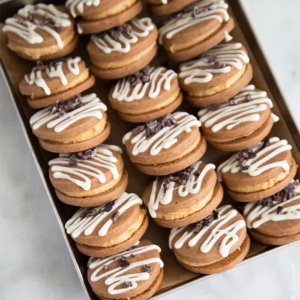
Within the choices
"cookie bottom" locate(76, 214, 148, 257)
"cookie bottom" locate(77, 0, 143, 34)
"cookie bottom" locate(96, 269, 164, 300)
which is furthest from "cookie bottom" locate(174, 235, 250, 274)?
"cookie bottom" locate(77, 0, 143, 34)

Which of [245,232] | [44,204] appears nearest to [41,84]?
[44,204]

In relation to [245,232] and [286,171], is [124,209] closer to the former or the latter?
[245,232]

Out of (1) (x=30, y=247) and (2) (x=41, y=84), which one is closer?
(2) (x=41, y=84)

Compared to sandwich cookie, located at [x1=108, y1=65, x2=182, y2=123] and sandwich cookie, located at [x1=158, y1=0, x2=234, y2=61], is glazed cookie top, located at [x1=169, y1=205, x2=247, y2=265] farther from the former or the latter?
sandwich cookie, located at [x1=158, y1=0, x2=234, y2=61]

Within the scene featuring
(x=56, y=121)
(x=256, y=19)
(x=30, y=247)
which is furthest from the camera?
(x=256, y=19)

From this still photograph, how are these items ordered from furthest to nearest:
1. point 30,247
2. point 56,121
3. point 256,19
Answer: point 256,19, point 30,247, point 56,121

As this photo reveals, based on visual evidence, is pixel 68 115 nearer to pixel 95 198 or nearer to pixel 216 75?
pixel 95 198

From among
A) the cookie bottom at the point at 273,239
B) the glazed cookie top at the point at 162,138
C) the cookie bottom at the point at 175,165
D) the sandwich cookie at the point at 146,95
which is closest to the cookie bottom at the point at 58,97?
the sandwich cookie at the point at 146,95

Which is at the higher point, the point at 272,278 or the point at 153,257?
the point at 153,257

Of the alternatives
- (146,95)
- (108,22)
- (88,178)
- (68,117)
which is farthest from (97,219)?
(108,22)
